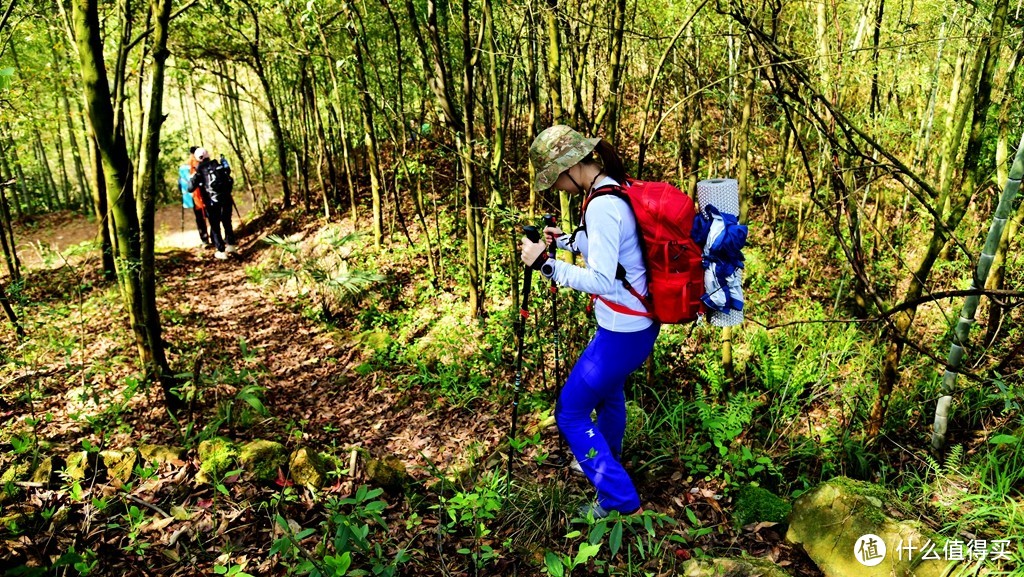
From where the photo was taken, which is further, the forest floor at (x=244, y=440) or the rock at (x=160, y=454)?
the rock at (x=160, y=454)

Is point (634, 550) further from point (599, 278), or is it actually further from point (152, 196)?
point (152, 196)

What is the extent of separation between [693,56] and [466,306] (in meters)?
5.39

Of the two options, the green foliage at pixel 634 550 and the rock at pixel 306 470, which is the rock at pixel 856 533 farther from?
the rock at pixel 306 470

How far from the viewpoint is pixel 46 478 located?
10.2ft

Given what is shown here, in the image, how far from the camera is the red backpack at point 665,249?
2.52m

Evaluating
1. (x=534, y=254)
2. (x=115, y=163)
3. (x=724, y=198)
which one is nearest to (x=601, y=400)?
(x=534, y=254)

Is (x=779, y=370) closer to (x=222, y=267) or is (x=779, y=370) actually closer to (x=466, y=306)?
(x=466, y=306)

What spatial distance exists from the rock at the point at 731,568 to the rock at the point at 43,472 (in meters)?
3.50

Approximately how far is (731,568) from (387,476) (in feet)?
6.62

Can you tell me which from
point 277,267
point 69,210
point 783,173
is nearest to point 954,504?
point 783,173

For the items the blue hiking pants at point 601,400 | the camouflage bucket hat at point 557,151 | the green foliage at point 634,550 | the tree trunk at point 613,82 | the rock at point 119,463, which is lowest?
the green foliage at point 634,550

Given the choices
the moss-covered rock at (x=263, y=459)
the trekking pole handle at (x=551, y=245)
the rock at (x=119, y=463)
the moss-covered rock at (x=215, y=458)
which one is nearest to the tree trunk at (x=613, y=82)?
the trekking pole handle at (x=551, y=245)

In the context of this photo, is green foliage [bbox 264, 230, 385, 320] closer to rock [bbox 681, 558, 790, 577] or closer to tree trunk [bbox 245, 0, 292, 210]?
tree trunk [bbox 245, 0, 292, 210]

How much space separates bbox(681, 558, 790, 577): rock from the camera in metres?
2.54
